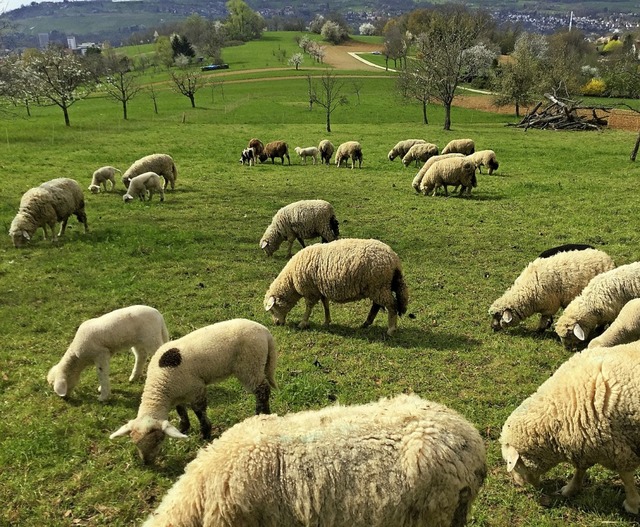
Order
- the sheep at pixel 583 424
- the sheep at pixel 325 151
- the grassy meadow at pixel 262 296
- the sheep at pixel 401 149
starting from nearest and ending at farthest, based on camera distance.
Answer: the sheep at pixel 583 424 < the grassy meadow at pixel 262 296 < the sheep at pixel 325 151 < the sheep at pixel 401 149

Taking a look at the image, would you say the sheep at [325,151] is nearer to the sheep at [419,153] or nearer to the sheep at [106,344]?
the sheep at [419,153]

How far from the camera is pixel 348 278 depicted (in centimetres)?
902

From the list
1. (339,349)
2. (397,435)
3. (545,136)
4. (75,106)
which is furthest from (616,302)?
(75,106)

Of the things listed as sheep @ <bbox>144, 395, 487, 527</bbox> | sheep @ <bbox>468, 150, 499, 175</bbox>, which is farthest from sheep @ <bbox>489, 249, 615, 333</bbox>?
sheep @ <bbox>468, 150, 499, 175</bbox>

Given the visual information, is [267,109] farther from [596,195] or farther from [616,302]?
[616,302]

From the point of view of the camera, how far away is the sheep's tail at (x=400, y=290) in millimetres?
9141

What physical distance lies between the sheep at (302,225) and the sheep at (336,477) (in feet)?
31.9

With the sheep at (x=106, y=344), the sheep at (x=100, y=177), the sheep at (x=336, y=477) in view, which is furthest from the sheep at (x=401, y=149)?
the sheep at (x=336, y=477)

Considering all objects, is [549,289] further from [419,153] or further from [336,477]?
[419,153]

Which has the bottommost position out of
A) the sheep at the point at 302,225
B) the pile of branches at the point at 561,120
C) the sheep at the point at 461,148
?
the sheep at the point at 302,225

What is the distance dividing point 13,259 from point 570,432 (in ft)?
45.8

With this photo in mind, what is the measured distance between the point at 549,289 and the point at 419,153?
63.6 ft

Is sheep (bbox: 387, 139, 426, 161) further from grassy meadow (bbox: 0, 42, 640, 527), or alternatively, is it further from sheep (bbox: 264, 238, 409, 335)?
sheep (bbox: 264, 238, 409, 335)

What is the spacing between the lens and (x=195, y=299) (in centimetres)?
1105
